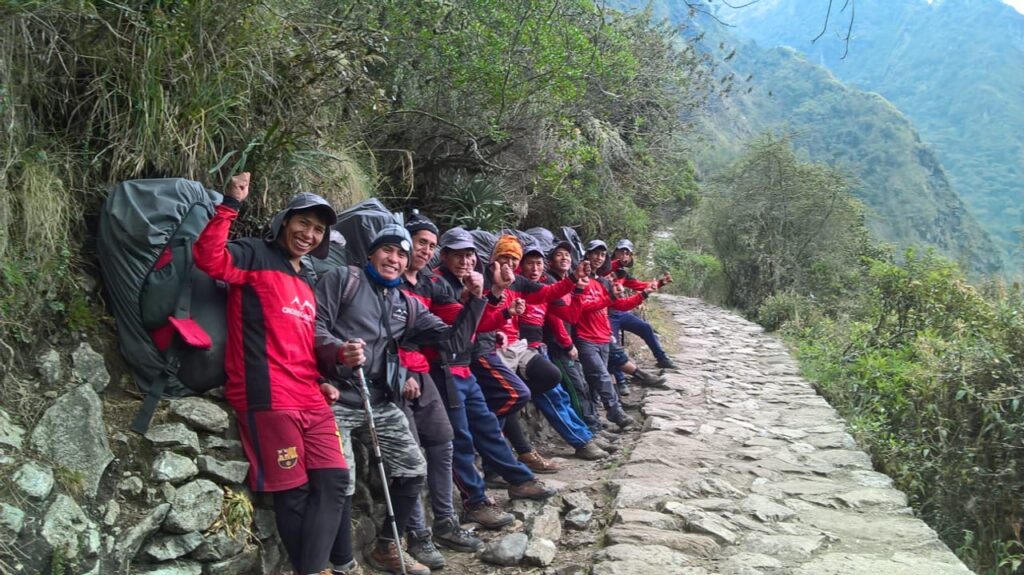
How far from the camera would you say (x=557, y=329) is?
6781 mm

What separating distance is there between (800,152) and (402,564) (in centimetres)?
2265

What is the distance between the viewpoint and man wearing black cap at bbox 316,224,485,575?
3.80 metres

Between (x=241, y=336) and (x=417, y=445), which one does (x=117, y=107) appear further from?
(x=417, y=445)

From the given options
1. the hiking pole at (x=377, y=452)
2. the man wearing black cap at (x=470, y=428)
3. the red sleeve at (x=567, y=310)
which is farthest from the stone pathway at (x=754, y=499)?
the red sleeve at (x=567, y=310)

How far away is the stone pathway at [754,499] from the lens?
13.4 feet

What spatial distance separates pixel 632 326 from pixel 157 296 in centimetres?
710

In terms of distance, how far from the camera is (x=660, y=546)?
419 cm

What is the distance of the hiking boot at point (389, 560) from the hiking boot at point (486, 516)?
720 millimetres

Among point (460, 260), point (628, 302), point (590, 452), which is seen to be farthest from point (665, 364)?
point (460, 260)

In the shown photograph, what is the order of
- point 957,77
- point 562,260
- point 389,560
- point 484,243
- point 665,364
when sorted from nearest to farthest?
point 389,560 < point 484,243 < point 562,260 < point 665,364 < point 957,77

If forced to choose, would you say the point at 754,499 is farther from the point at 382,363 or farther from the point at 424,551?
the point at 382,363

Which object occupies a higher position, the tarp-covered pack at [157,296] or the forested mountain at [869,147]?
the forested mountain at [869,147]

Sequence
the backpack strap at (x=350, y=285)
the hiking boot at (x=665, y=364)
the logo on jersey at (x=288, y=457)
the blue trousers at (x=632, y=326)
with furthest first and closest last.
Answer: the hiking boot at (x=665, y=364) → the blue trousers at (x=632, y=326) → the backpack strap at (x=350, y=285) → the logo on jersey at (x=288, y=457)

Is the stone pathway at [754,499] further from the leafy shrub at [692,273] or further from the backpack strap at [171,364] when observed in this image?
the leafy shrub at [692,273]
